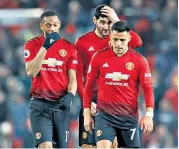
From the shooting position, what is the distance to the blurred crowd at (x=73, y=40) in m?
17.5

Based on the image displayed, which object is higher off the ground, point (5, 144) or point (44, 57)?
point (44, 57)

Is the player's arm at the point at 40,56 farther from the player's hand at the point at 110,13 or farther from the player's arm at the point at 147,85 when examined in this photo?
the player's arm at the point at 147,85

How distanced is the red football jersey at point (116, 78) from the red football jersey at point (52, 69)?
72cm

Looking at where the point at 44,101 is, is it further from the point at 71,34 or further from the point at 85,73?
the point at 71,34

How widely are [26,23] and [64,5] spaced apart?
1.32m

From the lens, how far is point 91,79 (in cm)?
1126

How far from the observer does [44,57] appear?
1198 cm

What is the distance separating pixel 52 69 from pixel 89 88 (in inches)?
32.8

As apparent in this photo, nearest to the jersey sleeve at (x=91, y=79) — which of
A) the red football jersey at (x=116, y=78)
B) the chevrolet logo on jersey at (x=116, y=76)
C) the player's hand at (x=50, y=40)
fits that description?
the red football jersey at (x=116, y=78)

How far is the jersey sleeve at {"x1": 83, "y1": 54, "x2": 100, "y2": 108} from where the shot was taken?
11234 millimetres

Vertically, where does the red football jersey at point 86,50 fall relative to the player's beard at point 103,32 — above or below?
below

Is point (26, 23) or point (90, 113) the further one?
point (26, 23)

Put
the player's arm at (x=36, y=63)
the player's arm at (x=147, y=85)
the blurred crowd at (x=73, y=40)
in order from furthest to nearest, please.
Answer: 1. the blurred crowd at (x=73, y=40)
2. the player's arm at (x=36, y=63)
3. the player's arm at (x=147, y=85)

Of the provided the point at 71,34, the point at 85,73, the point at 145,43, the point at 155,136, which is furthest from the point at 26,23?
the point at 85,73
